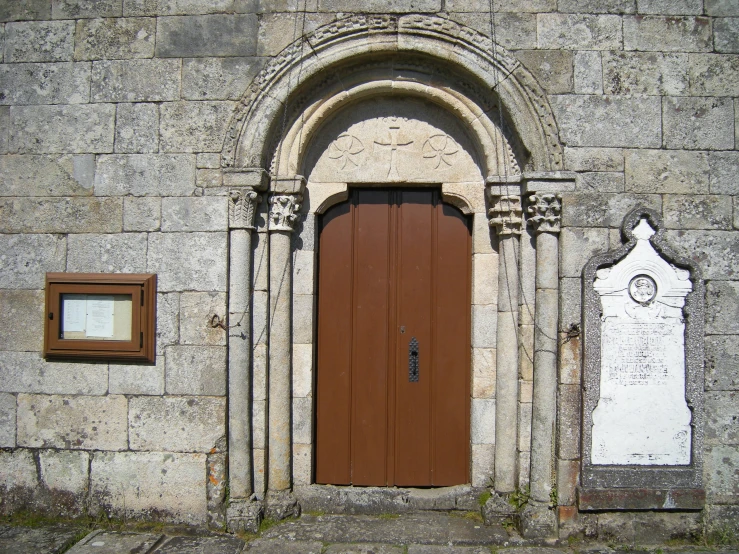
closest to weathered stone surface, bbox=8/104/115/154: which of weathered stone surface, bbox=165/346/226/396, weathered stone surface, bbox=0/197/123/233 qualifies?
weathered stone surface, bbox=0/197/123/233

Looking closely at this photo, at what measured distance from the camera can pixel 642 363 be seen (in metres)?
3.62

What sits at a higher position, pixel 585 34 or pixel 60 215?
pixel 585 34

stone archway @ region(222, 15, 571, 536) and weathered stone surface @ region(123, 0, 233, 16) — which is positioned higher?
weathered stone surface @ region(123, 0, 233, 16)

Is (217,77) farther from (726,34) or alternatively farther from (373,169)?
(726,34)

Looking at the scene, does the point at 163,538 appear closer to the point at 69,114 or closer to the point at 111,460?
the point at 111,460

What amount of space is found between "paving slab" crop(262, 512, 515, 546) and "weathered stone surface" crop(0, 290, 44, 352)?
2154mm

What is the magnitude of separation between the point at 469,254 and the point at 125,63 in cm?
284

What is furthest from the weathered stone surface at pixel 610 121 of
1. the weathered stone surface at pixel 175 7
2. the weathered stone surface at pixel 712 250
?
the weathered stone surface at pixel 175 7

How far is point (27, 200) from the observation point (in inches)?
152

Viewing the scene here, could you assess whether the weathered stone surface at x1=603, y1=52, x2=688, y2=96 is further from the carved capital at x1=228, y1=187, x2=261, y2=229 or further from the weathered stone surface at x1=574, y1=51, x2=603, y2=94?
the carved capital at x1=228, y1=187, x2=261, y2=229

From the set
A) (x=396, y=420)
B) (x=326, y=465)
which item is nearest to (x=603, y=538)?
(x=396, y=420)

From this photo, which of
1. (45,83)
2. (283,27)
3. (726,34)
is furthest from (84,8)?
(726,34)

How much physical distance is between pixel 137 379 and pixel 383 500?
1.96 m

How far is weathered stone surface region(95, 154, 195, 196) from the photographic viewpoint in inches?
148
